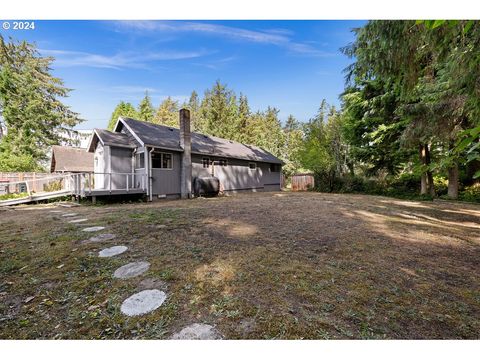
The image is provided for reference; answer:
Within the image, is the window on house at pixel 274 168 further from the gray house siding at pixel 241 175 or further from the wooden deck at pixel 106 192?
the wooden deck at pixel 106 192

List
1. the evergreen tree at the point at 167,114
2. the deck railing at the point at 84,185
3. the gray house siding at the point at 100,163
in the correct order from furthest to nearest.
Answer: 1. the evergreen tree at the point at 167,114
2. the gray house siding at the point at 100,163
3. the deck railing at the point at 84,185

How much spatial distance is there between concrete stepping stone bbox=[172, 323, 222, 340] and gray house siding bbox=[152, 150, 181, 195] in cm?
952

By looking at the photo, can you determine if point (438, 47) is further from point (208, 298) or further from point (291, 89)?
point (208, 298)

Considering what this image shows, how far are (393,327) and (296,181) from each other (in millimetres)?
17756

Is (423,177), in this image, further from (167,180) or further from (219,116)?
(219,116)

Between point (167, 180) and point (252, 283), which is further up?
point (167, 180)

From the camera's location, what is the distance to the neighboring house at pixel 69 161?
59.8 feet

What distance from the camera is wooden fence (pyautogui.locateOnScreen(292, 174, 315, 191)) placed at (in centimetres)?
1781

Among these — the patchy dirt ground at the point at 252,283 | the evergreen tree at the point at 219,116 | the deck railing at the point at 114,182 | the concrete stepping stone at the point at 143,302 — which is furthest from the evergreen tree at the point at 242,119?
the concrete stepping stone at the point at 143,302

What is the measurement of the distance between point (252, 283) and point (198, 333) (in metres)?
0.76

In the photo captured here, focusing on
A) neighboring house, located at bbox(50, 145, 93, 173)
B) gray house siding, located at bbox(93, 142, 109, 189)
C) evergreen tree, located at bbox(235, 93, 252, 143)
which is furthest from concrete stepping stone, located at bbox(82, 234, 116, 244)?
evergreen tree, located at bbox(235, 93, 252, 143)

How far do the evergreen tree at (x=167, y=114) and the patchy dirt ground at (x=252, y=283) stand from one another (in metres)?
30.9

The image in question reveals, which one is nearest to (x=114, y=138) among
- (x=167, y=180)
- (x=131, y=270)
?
(x=167, y=180)

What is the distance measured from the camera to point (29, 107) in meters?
21.0
